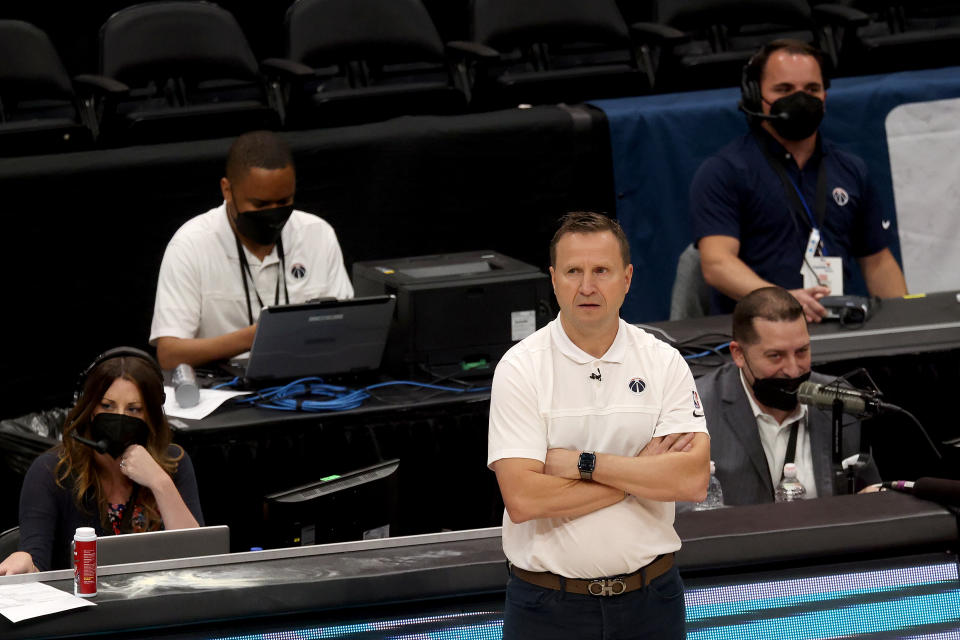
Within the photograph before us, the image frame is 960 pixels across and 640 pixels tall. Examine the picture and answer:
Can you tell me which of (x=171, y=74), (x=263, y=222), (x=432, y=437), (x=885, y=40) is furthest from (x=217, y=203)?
(x=885, y=40)

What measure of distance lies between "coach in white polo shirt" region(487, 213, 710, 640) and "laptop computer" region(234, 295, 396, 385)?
2.02 meters

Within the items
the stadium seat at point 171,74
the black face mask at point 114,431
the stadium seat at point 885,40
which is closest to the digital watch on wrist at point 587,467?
the black face mask at point 114,431

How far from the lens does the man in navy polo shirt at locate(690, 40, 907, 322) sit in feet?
18.1

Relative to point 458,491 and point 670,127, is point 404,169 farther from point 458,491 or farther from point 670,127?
point 458,491

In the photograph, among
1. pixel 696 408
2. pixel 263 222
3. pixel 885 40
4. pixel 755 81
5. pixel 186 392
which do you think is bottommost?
pixel 186 392

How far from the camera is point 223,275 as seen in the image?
513 cm

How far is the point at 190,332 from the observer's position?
199 inches

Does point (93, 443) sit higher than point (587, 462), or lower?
lower

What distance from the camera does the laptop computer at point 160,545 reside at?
2.89 meters

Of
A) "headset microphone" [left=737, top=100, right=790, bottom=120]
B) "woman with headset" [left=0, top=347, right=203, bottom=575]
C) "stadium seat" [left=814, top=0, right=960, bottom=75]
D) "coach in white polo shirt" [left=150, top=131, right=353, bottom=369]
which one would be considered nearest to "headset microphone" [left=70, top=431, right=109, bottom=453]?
"woman with headset" [left=0, top=347, right=203, bottom=575]

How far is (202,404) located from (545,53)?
3211 mm

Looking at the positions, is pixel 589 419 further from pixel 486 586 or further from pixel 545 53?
pixel 545 53

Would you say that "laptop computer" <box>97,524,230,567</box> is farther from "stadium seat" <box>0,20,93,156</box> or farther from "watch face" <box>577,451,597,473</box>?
"stadium seat" <box>0,20,93,156</box>

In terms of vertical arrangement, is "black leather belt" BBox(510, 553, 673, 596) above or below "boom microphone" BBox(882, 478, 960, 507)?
below
